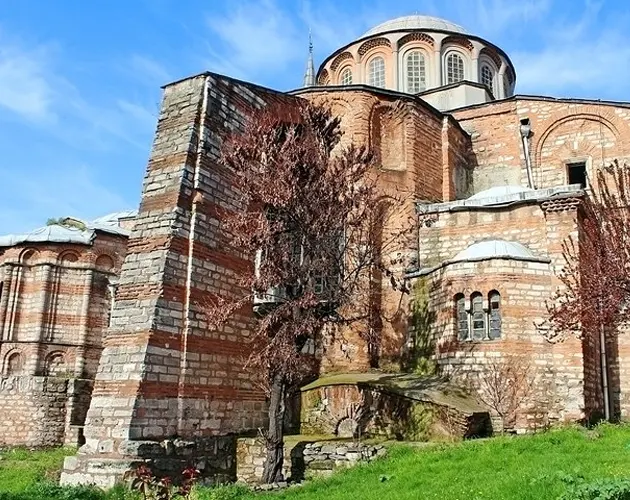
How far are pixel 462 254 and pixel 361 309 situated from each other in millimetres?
2809

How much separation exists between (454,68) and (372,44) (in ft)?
9.91

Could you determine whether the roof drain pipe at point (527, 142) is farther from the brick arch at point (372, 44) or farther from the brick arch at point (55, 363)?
the brick arch at point (55, 363)

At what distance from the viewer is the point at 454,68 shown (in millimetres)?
24219

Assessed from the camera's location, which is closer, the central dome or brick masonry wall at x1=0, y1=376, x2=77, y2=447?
brick masonry wall at x1=0, y1=376, x2=77, y2=447

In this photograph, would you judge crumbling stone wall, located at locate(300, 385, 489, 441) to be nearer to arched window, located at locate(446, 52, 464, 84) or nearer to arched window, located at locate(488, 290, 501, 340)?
arched window, located at locate(488, 290, 501, 340)

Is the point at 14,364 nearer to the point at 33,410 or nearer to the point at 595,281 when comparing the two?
the point at 33,410

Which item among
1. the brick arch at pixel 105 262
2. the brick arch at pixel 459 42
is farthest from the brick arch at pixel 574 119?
the brick arch at pixel 105 262

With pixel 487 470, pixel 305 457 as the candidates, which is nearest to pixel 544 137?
pixel 305 457

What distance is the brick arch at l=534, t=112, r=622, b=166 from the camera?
64.2 feet

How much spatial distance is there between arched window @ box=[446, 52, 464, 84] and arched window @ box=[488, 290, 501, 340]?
39.3ft

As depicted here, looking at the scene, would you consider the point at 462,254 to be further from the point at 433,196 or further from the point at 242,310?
the point at 242,310

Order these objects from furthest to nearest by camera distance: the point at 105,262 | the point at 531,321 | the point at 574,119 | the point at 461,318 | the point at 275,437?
the point at 105,262 → the point at 574,119 → the point at 461,318 → the point at 531,321 → the point at 275,437

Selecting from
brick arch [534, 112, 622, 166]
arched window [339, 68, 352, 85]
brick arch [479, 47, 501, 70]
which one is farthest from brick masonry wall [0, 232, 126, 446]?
brick arch [479, 47, 501, 70]

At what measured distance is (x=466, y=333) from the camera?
1421 centimetres
